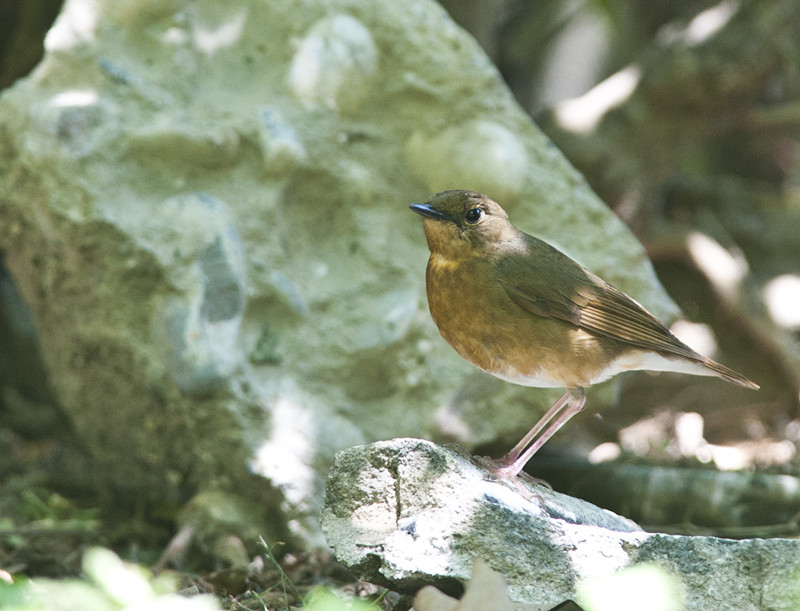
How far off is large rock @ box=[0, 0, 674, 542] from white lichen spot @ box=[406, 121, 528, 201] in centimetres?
1

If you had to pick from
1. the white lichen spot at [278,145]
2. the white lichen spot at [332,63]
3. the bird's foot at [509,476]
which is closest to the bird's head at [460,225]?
the bird's foot at [509,476]

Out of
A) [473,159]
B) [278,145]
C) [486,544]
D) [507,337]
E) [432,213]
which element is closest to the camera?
[486,544]

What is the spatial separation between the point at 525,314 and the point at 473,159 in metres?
1.52

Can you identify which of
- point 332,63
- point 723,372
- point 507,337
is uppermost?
point 332,63

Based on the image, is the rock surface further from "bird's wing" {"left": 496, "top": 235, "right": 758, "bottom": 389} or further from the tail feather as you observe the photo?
the tail feather

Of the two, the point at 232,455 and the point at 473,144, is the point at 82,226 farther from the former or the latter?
the point at 473,144

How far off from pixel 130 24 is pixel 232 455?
219 cm

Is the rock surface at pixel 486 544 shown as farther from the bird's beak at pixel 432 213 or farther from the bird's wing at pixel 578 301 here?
the bird's beak at pixel 432 213

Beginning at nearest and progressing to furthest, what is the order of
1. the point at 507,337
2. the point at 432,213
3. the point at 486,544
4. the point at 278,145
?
the point at 486,544
the point at 507,337
the point at 432,213
the point at 278,145

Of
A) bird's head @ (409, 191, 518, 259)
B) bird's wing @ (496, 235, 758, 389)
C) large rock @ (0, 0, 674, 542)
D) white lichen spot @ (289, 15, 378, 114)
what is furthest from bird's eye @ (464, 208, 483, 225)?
white lichen spot @ (289, 15, 378, 114)

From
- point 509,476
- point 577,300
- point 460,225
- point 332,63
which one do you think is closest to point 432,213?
point 460,225

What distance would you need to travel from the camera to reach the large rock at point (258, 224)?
3877 mm

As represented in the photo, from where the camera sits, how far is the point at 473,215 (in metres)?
3.16

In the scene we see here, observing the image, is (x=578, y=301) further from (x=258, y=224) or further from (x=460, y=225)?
(x=258, y=224)
